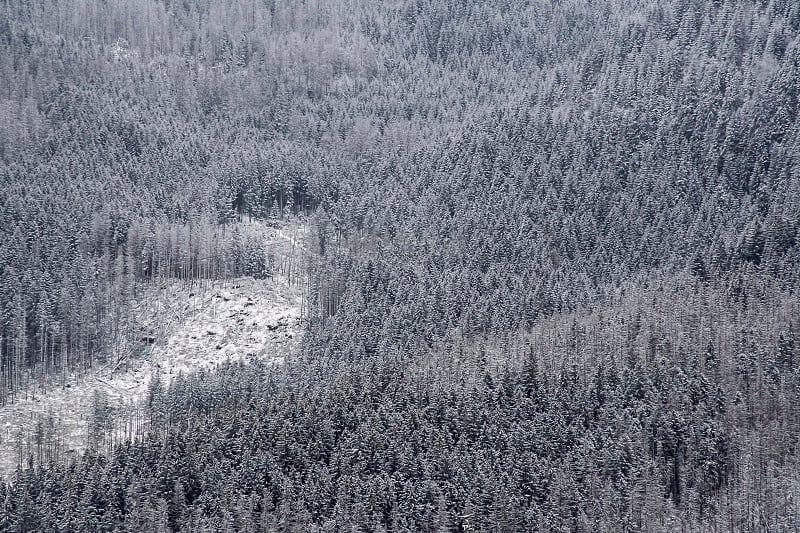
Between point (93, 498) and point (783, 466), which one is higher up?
point (783, 466)

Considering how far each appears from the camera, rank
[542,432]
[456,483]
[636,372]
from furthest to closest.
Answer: [636,372] < [542,432] < [456,483]

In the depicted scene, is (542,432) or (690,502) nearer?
(690,502)

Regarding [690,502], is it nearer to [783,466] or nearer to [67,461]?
[783,466]

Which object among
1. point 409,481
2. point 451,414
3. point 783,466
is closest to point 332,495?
point 409,481

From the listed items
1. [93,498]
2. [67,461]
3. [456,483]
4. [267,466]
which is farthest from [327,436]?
[67,461]

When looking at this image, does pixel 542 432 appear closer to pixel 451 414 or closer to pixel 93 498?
pixel 451 414

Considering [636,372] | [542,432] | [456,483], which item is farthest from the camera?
[636,372]

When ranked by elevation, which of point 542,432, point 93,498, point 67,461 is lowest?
point 67,461

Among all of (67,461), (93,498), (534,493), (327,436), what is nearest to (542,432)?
(534,493)

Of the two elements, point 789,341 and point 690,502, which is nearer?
point 690,502
